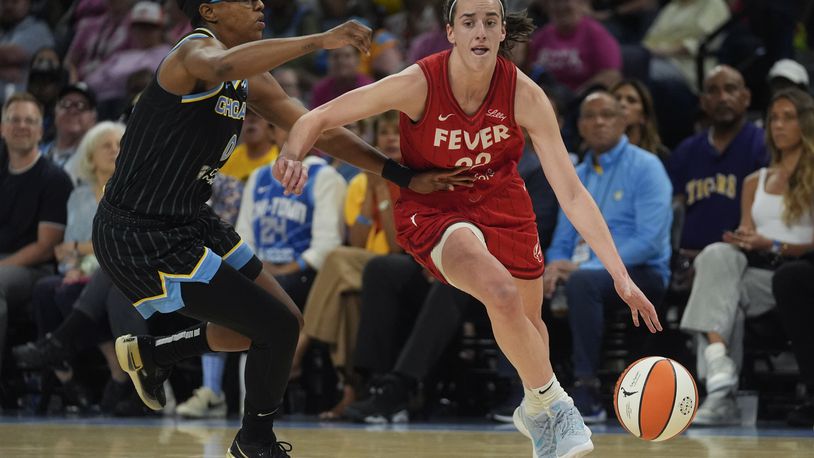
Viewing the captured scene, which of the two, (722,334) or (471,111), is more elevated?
(471,111)

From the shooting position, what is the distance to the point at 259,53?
162 inches

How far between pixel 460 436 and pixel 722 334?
1577mm

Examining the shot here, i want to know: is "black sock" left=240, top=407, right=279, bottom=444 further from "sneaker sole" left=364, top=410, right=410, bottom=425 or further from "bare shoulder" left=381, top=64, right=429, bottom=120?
"sneaker sole" left=364, top=410, right=410, bottom=425

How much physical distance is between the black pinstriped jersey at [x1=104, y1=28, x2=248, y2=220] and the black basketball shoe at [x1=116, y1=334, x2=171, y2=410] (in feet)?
2.17

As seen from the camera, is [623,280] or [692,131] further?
[692,131]

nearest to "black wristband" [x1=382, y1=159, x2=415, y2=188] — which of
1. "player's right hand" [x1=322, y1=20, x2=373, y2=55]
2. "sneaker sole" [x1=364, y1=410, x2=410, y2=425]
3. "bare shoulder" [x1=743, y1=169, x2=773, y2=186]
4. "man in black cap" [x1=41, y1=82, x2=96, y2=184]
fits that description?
"player's right hand" [x1=322, y1=20, x2=373, y2=55]

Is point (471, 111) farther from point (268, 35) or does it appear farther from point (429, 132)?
point (268, 35)

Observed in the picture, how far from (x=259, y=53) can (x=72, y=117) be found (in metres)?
5.23

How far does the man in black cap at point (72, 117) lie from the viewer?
8.94m

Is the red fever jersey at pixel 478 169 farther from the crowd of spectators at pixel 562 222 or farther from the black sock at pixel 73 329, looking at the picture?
the black sock at pixel 73 329

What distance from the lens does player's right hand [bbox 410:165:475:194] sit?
4.64 metres

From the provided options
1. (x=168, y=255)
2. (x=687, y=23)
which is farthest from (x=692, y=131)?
(x=168, y=255)

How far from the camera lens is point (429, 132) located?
4695 millimetres

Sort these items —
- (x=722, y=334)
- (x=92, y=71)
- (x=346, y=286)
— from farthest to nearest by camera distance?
(x=92, y=71)
(x=346, y=286)
(x=722, y=334)
